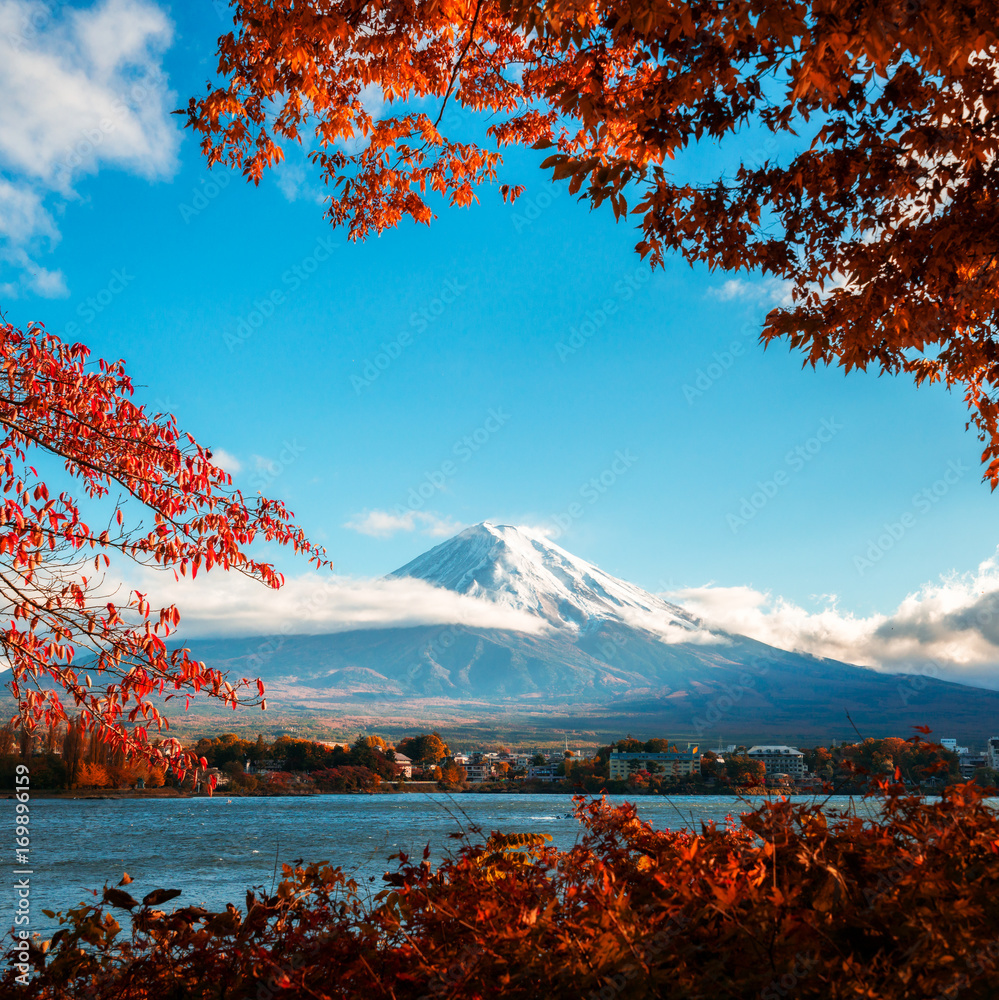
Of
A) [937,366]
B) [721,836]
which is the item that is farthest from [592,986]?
[937,366]

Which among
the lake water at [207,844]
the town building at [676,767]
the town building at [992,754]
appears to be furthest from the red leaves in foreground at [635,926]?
the town building at [992,754]

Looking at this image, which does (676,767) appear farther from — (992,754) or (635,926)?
(992,754)

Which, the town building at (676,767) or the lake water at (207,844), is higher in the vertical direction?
the town building at (676,767)

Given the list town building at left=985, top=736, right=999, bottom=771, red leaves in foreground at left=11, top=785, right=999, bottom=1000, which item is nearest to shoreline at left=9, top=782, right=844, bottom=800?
red leaves in foreground at left=11, top=785, right=999, bottom=1000

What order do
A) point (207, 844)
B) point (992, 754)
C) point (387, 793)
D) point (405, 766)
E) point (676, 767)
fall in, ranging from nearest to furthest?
point (676, 767), point (992, 754), point (207, 844), point (405, 766), point (387, 793)

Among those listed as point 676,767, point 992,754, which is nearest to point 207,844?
point 992,754

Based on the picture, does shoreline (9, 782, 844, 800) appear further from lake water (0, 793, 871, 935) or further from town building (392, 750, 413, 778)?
town building (392, 750, 413, 778)

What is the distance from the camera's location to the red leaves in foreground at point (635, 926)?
1938mm

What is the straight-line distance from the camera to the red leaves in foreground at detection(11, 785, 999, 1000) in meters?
1.94

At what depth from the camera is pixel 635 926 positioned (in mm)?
2100

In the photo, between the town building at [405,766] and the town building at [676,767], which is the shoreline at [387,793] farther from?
the town building at [405,766]

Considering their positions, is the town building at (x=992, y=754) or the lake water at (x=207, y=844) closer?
the town building at (x=992, y=754)

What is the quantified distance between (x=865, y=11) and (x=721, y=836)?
10.5 feet

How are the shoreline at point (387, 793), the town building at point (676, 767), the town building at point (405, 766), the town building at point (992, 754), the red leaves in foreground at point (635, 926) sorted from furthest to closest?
the town building at point (405, 766) → the town building at point (992, 754) → the town building at point (676, 767) → the shoreline at point (387, 793) → the red leaves in foreground at point (635, 926)
